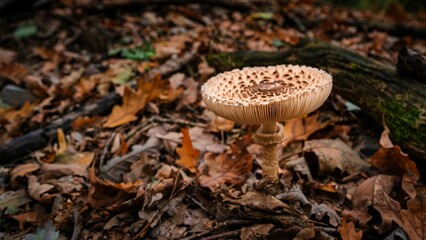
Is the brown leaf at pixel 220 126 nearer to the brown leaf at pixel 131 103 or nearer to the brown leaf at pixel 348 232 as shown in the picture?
the brown leaf at pixel 131 103

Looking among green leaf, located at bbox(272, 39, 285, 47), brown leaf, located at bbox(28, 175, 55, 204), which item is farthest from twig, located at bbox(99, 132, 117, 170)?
green leaf, located at bbox(272, 39, 285, 47)

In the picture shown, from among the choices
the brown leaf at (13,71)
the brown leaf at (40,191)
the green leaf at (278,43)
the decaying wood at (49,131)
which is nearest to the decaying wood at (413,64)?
the green leaf at (278,43)

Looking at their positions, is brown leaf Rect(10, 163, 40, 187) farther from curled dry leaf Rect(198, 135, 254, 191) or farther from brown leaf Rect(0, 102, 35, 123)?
curled dry leaf Rect(198, 135, 254, 191)

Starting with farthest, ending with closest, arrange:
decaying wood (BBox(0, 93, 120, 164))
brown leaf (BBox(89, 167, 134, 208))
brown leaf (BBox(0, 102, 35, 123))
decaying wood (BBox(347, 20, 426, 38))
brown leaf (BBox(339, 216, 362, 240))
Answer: decaying wood (BBox(347, 20, 426, 38)) → brown leaf (BBox(0, 102, 35, 123)) → decaying wood (BBox(0, 93, 120, 164)) → brown leaf (BBox(89, 167, 134, 208)) → brown leaf (BBox(339, 216, 362, 240))

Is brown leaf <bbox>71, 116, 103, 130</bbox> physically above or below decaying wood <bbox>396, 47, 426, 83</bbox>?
below

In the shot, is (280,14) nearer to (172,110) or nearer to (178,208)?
(172,110)

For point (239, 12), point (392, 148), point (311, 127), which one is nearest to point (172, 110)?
point (311, 127)

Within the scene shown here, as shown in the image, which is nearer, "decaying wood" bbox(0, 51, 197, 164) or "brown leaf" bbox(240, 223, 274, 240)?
"brown leaf" bbox(240, 223, 274, 240)
